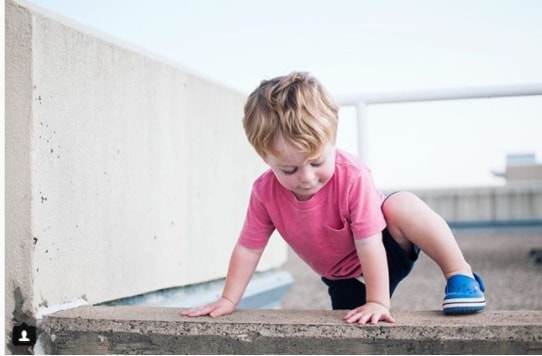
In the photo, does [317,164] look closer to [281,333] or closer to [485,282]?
[281,333]

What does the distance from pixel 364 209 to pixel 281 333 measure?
420 millimetres

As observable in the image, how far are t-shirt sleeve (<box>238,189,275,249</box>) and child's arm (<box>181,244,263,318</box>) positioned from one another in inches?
0.8

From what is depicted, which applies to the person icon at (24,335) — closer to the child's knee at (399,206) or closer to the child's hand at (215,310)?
the child's hand at (215,310)

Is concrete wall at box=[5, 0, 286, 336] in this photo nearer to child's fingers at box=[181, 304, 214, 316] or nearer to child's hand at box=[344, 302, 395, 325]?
child's fingers at box=[181, 304, 214, 316]

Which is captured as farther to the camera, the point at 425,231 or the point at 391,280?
the point at 391,280

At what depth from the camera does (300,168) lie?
5.93 ft

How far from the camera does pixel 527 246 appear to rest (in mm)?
9227

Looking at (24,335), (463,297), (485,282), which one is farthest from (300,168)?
(485,282)

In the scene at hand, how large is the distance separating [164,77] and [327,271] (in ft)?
3.07

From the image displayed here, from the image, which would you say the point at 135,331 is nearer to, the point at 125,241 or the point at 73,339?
the point at 73,339

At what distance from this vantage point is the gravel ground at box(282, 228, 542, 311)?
5086 mm

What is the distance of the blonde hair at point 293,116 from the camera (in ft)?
5.74

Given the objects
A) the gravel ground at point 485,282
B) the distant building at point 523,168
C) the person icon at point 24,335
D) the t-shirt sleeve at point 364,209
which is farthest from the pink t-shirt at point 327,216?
the distant building at point 523,168

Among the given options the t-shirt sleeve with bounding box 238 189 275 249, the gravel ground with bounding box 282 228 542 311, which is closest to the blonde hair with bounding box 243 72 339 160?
the t-shirt sleeve with bounding box 238 189 275 249
